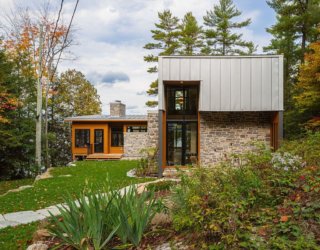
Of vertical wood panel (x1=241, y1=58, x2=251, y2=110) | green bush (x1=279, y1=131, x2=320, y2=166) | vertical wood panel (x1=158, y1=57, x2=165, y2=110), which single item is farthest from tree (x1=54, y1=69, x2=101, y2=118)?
green bush (x1=279, y1=131, x2=320, y2=166)

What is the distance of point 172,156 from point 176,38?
53.6 ft

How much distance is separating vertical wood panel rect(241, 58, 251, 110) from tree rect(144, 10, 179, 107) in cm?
1444

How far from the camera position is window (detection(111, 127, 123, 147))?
856 inches

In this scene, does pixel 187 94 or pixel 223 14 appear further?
pixel 223 14

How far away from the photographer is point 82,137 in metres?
21.6

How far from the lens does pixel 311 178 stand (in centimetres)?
357

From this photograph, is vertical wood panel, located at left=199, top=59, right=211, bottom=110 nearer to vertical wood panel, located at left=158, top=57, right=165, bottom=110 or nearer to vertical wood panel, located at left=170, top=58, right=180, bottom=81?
vertical wood panel, located at left=170, top=58, right=180, bottom=81

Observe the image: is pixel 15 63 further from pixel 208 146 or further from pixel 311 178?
pixel 311 178

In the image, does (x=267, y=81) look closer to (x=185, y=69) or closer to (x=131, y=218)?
(x=185, y=69)

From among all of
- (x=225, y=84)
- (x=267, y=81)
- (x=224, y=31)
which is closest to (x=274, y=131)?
(x=267, y=81)

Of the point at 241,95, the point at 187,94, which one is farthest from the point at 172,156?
the point at 241,95

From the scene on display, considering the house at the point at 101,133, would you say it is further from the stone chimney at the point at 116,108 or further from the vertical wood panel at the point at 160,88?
the vertical wood panel at the point at 160,88

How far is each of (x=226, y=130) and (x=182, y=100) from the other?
2.44m

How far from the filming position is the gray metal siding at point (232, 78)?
38.4 ft
